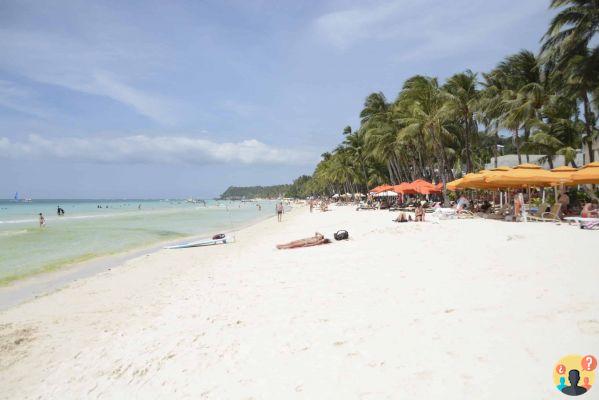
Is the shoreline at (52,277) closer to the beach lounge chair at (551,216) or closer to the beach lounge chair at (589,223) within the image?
the beach lounge chair at (589,223)

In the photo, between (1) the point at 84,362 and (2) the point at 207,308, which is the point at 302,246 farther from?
(1) the point at 84,362

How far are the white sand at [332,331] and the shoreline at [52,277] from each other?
79cm

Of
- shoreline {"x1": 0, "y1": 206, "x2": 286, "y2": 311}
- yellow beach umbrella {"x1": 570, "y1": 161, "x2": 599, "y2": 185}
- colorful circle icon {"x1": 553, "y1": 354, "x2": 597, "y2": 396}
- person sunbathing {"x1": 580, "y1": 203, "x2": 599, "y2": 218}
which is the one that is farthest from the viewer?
yellow beach umbrella {"x1": 570, "y1": 161, "x2": 599, "y2": 185}

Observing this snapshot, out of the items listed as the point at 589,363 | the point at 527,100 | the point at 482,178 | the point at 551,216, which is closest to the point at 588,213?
the point at 551,216

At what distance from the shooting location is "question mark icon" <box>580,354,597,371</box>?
2750 millimetres

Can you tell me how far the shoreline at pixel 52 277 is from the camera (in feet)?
27.0

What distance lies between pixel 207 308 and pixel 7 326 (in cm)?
326

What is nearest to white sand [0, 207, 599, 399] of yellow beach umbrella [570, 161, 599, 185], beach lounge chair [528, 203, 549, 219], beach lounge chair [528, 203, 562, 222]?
beach lounge chair [528, 203, 562, 222]

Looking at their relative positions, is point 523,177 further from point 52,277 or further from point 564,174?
point 52,277

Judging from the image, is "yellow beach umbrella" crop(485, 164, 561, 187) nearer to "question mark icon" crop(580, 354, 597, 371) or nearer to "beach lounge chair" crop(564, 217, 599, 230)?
"beach lounge chair" crop(564, 217, 599, 230)

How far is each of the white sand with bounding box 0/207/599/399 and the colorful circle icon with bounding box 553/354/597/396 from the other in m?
0.07

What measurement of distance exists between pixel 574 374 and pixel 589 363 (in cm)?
21

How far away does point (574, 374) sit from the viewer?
8.88ft

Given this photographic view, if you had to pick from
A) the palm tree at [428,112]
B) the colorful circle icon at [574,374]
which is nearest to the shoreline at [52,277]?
the colorful circle icon at [574,374]
